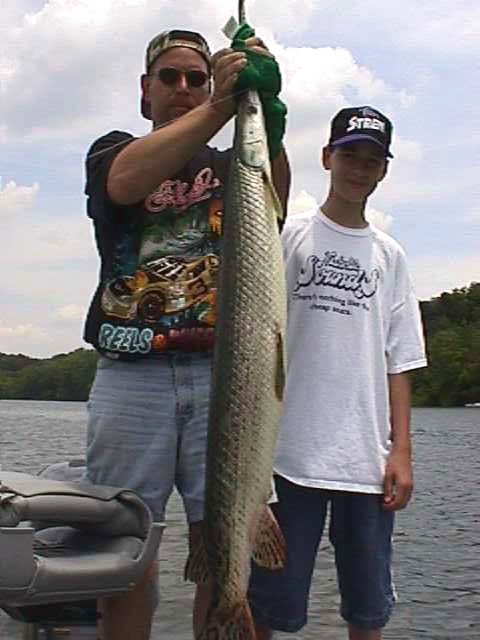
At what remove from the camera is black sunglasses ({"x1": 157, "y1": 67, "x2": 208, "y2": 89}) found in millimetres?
4387

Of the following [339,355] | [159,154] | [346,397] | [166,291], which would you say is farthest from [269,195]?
[346,397]

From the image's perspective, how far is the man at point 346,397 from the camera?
4523mm

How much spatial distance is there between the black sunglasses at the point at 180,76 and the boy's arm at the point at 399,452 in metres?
1.53

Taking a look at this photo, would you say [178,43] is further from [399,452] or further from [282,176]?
[399,452]

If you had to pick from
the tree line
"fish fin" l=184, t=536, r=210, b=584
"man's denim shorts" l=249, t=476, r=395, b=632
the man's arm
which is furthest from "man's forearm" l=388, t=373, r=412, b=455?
the tree line

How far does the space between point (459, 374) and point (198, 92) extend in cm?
9146

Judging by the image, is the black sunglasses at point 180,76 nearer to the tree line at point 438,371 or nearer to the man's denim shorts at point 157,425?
the man's denim shorts at point 157,425

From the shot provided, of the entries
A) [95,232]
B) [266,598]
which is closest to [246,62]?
[95,232]

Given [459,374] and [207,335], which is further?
[459,374]

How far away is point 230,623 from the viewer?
3.79m

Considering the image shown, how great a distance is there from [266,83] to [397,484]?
1.82 metres

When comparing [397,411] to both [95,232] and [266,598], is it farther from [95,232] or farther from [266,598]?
[95,232]

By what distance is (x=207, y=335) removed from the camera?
4398 millimetres

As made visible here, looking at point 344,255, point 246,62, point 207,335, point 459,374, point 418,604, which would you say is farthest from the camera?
point 459,374
